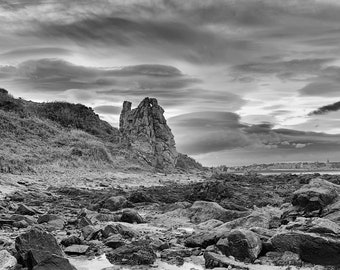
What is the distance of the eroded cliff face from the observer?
59.5m

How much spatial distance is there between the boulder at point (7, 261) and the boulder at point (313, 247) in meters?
5.48

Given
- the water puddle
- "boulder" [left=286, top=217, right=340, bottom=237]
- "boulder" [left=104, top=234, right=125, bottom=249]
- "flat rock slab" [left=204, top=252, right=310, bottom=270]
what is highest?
"boulder" [left=286, top=217, right=340, bottom=237]

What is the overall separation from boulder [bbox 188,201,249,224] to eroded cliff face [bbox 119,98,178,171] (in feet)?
140

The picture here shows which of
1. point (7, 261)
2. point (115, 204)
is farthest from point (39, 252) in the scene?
point (115, 204)

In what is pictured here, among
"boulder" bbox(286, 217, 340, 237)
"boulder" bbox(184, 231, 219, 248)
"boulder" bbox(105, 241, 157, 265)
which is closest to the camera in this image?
"boulder" bbox(105, 241, 157, 265)

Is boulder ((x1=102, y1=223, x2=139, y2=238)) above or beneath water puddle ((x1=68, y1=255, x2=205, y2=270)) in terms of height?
above

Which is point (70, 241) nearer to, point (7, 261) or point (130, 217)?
point (7, 261)

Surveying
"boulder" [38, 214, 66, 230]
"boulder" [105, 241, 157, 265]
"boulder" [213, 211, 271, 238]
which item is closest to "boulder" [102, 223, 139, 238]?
"boulder" [105, 241, 157, 265]

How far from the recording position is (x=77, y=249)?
8820 millimetres

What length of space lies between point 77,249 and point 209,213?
6.72 m

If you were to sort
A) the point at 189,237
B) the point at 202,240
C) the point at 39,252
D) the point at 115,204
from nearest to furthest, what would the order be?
the point at 39,252
the point at 202,240
the point at 189,237
the point at 115,204

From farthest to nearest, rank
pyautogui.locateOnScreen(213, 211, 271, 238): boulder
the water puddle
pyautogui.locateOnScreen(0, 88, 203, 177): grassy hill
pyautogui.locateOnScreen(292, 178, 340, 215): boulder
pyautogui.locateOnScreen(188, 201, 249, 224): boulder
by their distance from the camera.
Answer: pyautogui.locateOnScreen(0, 88, 203, 177): grassy hill
pyautogui.locateOnScreen(188, 201, 249, 224): boulder
pyautogui.locateOnScreen(292, 178, 340, 215): boulder
pyautogui.locateOnScreen(213, 211, 271, 238): boulder
the water puddle

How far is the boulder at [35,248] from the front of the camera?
292 inches

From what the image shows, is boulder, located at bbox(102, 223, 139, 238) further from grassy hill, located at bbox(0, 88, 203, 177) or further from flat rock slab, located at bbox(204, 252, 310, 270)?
grassy hill, located at bbox(0, 88, 203, 177)
